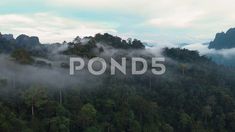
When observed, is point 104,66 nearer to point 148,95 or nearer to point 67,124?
point 148,95

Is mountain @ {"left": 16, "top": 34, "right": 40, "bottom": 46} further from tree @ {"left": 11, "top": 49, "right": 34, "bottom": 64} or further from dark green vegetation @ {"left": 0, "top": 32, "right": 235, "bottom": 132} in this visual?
tree @ {"left": 11, "top": 49, "right": 34, "bottom": 64}

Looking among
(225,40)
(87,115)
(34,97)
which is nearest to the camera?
(34,97)

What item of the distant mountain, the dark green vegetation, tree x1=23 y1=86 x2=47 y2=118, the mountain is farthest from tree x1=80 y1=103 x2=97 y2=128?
the distant mountain

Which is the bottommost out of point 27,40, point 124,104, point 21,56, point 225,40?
point 124,104

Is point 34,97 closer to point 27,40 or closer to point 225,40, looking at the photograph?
point 27,40

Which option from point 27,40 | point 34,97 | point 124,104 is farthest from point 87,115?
point 27,40

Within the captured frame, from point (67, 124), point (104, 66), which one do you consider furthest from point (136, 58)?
point (67, 124)

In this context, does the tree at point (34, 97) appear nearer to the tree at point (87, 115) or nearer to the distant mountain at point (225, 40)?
the tree at point (87, 115)
